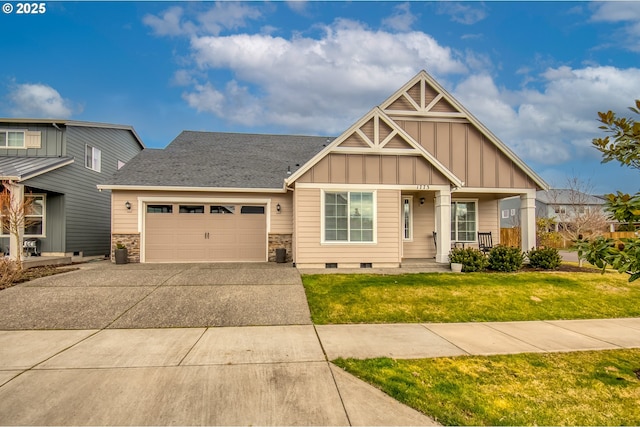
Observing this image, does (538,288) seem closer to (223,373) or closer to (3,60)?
(223,373)

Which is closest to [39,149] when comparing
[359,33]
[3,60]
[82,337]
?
[3,60]

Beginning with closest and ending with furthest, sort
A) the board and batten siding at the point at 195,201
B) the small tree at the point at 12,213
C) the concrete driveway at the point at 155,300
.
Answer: the concrete driveway at the point at 155,300 < the small tree at the point at 12,213 < the board and batten siding at the point at 195,201

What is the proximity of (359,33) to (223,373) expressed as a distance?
12.4 m

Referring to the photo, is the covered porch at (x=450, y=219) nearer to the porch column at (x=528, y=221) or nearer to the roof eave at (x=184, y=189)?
the porch column at (x=528, y=221)

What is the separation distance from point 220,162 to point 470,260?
1112 centimetres

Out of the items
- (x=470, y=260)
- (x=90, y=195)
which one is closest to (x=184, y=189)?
(x=90, y=195)

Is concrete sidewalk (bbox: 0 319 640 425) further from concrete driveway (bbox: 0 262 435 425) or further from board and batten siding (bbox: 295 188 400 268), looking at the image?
board and batten siding (bbox: 295 188 400 268)

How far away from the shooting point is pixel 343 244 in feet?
37.7

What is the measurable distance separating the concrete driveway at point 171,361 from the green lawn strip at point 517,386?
1.08 feet

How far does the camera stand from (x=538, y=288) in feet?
A: 30.8

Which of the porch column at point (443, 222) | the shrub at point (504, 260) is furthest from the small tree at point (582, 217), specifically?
the porch column at point (443, 222)

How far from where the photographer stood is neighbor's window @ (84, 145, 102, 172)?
1637 cm

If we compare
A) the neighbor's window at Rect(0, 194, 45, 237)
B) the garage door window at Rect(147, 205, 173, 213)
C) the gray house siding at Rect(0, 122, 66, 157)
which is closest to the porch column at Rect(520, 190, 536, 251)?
the garage door window at Rect(147, 205, 173, 213)

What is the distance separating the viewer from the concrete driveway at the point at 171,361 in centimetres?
332
